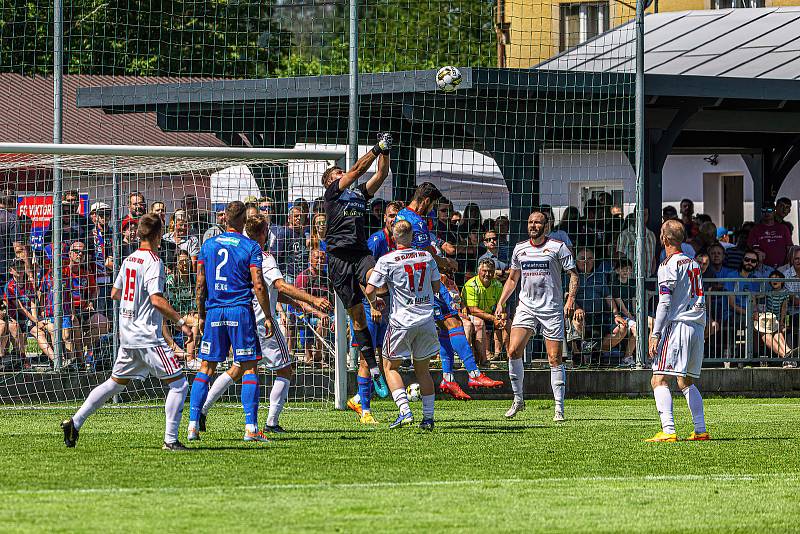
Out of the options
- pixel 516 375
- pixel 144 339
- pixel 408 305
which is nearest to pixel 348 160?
pixel 516 375

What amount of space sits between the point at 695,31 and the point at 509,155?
322 inches

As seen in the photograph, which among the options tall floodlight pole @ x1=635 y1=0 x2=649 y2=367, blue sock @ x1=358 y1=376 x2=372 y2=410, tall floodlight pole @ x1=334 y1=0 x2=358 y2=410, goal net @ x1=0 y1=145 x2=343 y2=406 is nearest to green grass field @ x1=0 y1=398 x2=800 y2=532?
blue sock @ x1=358 y1=376 x2=372 y2=410

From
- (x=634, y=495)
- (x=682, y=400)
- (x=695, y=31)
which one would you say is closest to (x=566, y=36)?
(x=695, y=31)

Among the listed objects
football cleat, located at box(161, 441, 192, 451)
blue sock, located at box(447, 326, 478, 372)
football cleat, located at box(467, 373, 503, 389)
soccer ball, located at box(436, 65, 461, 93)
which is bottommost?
football cleat, located at box(161, 441, 192, 451)

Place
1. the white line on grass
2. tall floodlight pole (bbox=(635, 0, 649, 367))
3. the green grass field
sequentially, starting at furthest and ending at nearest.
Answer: tall floodlight pole (bbox=(635, 0, 649, 367))
the white line on grass
the green grass field

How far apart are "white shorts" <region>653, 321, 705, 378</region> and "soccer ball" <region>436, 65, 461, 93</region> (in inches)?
197

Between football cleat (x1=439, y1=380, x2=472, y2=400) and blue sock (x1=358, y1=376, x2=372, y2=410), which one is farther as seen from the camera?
football cleat (x1=439, y1=380, x2=472, y2=400)

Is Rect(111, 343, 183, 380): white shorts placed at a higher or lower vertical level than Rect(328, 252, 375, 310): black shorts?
lower

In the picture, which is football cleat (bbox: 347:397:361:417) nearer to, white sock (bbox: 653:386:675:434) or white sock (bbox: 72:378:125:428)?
white sock (bbox: 653:386:675:434)

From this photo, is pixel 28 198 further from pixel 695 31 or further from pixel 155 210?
pixel 695 31

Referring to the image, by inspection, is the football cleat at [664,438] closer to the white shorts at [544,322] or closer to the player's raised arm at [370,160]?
the white shorts at [544,322]

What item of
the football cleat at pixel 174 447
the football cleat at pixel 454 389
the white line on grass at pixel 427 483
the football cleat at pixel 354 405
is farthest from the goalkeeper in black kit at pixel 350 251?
the white line on grass at pixel 427 483

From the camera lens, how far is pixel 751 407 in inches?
611

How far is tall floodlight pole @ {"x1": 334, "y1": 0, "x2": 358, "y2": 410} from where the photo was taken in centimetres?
1435
